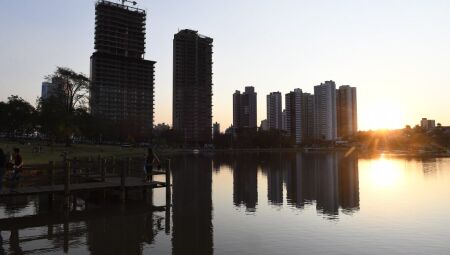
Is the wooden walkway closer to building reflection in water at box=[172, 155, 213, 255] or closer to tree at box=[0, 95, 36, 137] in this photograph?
building reflection in water at box=[172, 155, 213, 255]

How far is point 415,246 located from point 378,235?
2.24 m

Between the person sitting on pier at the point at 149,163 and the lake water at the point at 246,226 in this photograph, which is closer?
the lake water at the point at 246,226

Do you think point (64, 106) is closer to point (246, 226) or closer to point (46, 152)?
point (46, 152)

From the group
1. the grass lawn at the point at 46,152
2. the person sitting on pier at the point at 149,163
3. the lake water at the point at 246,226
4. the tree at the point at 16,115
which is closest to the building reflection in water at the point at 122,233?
the lake water at the point at 246,226

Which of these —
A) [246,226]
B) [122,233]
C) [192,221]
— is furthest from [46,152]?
[246,226]

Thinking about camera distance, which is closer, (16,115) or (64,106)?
(64,106)

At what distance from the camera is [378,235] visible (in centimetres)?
2044

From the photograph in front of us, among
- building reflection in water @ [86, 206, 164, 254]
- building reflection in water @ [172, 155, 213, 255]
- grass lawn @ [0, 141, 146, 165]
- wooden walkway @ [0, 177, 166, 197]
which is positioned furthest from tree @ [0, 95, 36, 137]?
building reflection in water @ [86, 206, 164, 254]

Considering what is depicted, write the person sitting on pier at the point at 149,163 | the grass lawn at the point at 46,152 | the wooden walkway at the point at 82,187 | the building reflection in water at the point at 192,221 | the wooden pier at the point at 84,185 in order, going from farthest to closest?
the grass lawn at the point at 46,152, the person sitting on pier at the point at 149,163, the wooden pier at the point at 84,185, the wooden walkway at the point at 82,187, the building reflection in water at the point at 192,221

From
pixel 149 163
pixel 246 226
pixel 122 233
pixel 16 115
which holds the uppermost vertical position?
pixel 16 115

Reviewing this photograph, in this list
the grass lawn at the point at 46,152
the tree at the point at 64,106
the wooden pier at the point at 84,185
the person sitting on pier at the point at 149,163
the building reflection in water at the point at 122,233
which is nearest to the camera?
the building reflection in water at the point at 122,233

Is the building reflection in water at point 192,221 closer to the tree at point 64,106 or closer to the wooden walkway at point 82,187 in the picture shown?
the wooden walkway at point 82,187

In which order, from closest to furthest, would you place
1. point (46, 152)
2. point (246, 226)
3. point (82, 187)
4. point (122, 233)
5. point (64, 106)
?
1. point (122, 233)
2. point (246, 226)
3. point (82, 187)
4. point (46, 152)
5. point (64, 106)

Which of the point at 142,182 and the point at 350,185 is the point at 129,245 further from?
the point at 350,185
